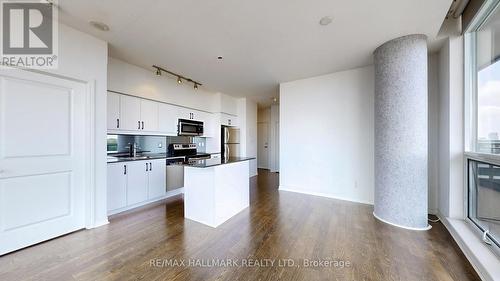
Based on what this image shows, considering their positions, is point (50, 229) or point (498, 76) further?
point (50, 229)

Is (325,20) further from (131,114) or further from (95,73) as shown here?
(131,114)

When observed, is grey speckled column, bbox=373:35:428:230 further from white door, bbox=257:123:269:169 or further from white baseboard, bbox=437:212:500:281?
white door, bbox=257:123:269:169

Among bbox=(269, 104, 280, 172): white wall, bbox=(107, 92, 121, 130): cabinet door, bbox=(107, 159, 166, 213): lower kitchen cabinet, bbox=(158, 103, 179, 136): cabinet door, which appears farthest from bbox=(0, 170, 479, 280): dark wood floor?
bbox=(269, 104, 280, 172): white wall

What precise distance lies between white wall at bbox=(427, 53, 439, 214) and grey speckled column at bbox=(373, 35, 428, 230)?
2.74 feet

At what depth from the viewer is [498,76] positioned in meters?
1.97

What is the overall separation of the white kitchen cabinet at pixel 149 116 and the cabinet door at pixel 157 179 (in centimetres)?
72

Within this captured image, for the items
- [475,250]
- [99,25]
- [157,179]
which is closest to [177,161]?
[157,179]

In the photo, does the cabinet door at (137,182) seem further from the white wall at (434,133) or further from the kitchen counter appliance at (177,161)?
the white wall at (434,133)

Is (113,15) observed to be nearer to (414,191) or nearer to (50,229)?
(50,229)

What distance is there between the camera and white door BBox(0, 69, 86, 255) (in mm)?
2016

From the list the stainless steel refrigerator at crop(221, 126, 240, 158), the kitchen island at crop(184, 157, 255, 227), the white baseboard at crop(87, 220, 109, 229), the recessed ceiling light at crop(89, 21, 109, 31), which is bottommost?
the white baseboard at crop(87, 220, 109, 229)

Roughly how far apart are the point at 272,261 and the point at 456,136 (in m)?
3.01

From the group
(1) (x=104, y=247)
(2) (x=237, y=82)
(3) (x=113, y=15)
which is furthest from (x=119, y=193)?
(2) (x=237, y=82)

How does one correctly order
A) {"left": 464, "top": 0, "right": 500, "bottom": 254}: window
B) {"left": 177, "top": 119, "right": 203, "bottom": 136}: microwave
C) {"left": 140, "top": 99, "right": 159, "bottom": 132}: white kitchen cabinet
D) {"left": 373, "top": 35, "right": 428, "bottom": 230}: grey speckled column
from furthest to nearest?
1. {"left": 177, "top": 119, "right": 203, "bottom": 136}: microwave
2. {"left": 140, "top": 99, "right": 159, "bottom": 132}: white kitchen cabinet
3. {"left": 373, "top": 35, "right": 428, "bottom": 230}: grey speckled column
4. {"left": 464, "top": 0, "right": 500, "bottom": 254}: window
